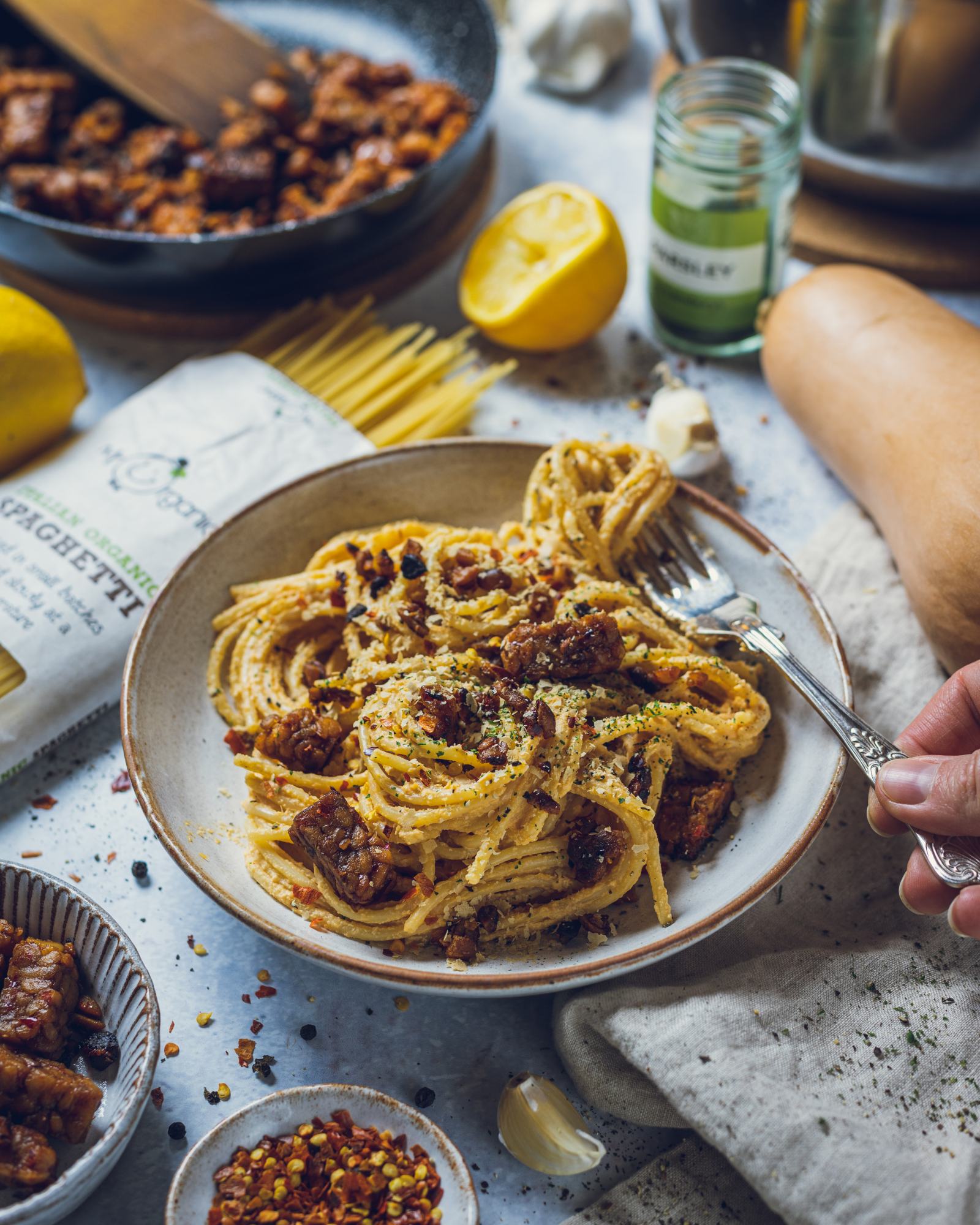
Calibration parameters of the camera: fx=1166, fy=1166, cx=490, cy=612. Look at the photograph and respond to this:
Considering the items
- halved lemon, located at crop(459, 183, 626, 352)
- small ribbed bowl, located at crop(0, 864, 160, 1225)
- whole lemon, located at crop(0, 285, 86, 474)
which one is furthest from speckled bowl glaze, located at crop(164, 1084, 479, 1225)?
halved lemon, located at crop(459, 183, 626, 352)

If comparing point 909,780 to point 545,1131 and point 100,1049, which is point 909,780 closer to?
point 545,1131

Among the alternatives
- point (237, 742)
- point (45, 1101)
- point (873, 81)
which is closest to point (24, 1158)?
point (45, 1101)

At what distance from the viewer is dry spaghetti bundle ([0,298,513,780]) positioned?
2.59 metres

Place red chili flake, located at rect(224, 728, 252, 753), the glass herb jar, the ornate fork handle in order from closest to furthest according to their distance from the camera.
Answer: the ornate fork handle → red chili flake, located at rect(224, 728, 252, 753) → the glass herb jar

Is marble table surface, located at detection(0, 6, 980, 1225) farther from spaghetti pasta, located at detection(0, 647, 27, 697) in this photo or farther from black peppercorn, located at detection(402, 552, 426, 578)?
black peppercorn, located at detection(402, 552, 426, 578)

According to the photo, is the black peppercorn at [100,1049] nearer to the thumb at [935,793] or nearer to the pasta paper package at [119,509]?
the pasta paper package at [119,509]

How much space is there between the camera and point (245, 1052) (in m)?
2.16

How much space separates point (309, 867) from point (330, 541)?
0.86m

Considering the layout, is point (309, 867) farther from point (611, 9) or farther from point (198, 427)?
point (611, 9)

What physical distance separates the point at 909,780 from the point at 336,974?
1.14 metres

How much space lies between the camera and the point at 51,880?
2.08 meters

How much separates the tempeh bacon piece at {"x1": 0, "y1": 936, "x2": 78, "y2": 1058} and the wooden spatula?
2.71 meters

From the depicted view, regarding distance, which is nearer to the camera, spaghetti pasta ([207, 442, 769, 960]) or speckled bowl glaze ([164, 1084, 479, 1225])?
speckled bowl glaze ([164, 1084, 479, 1225])

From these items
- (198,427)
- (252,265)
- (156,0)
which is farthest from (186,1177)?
(156,0)
